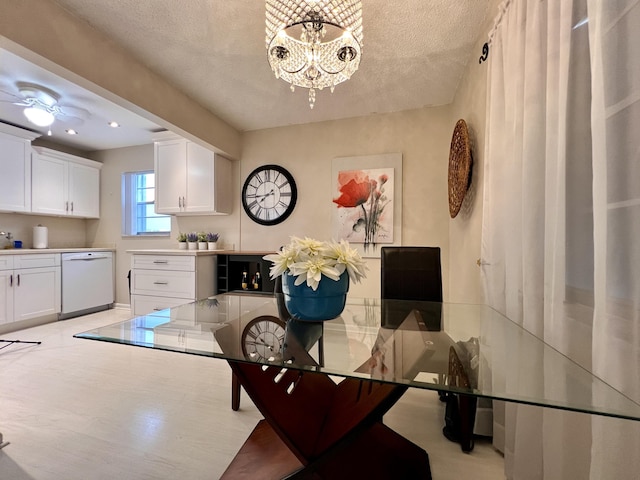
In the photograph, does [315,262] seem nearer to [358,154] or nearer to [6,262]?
[358,154]

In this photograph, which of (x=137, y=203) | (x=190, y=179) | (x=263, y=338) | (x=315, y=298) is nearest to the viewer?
(x=263, y=338)

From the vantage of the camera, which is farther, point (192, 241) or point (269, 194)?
point (192, 241)

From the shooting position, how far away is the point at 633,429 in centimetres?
70

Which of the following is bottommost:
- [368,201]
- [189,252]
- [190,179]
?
[189,252]

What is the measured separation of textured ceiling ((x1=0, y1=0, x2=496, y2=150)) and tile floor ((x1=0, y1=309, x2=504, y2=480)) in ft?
8.25

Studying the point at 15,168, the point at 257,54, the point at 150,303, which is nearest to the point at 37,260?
the point at 15,168

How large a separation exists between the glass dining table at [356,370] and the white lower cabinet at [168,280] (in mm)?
1886

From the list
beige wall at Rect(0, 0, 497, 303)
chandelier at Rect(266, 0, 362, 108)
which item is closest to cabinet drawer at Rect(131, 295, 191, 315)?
beige wall at Rect(0, 0, 497, 303)

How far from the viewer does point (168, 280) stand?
3.37 metres

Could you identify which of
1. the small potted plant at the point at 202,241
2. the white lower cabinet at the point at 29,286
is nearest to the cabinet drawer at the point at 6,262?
the white lower cabinet at the point at 29,286

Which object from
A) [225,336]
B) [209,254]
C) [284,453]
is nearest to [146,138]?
[209,254]

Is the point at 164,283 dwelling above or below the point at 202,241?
below

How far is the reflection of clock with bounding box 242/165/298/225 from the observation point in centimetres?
356

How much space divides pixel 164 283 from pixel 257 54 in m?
2.69
